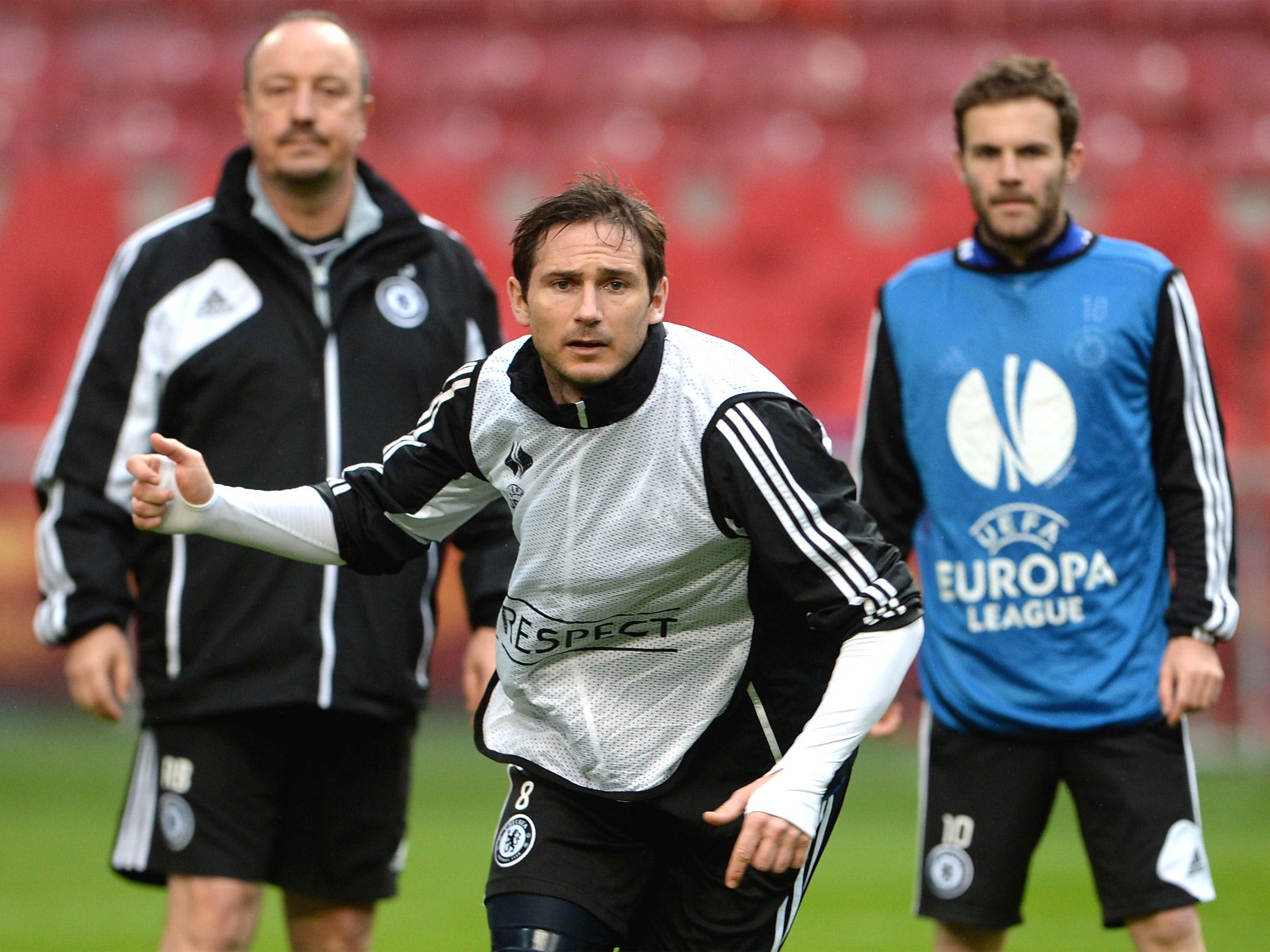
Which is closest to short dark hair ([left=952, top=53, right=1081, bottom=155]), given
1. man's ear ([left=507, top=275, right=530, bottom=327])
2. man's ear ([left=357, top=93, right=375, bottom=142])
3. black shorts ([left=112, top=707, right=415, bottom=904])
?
man's ear ([left=357, top=93, right=375, bottom=142])

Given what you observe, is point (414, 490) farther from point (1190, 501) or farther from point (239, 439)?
point (1190, 501)

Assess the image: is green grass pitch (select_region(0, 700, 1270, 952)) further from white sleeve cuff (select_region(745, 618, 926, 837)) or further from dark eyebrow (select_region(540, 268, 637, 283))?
dark eyebrow (select_region(540, 268, 637, 283))

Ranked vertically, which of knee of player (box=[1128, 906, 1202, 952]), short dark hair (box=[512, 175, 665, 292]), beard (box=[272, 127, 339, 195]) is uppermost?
beard (box=[272, 127, 339, 195])

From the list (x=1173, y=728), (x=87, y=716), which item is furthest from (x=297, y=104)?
(x=87, y=716)

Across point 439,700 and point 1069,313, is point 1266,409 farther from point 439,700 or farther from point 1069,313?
point 1069,313

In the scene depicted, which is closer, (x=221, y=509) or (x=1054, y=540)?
(x=221, y=509)

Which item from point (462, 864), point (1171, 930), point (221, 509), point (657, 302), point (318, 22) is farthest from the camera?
point (462, 864)

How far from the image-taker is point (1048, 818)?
400cm

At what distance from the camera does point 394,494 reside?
10.7 feet

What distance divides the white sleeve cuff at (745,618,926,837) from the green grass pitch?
2.97 m

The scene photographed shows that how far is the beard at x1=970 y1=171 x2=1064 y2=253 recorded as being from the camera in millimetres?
4062

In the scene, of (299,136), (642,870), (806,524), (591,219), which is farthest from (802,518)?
(299,136)

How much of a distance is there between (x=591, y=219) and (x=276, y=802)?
1752 millimetres

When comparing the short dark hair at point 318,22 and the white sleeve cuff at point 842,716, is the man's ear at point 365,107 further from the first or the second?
the white sleeve cuff at point 842,716
